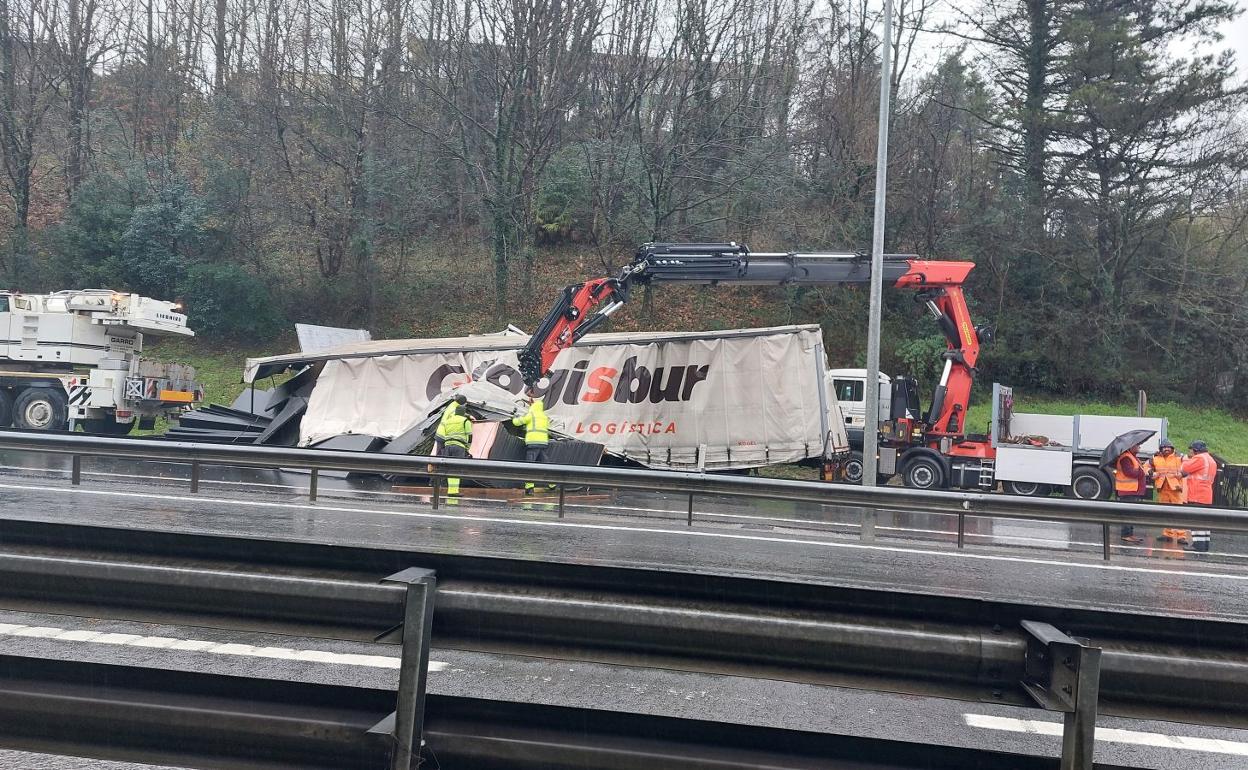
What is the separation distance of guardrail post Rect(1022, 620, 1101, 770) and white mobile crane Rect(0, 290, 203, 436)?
2473 cm

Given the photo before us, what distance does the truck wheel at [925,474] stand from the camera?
21344mm

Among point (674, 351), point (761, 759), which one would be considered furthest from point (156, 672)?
point (674, 351)

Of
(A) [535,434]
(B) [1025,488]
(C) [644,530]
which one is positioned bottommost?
(B) [1025,488]

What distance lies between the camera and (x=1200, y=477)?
52.6ft

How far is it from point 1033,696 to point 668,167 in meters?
33.3

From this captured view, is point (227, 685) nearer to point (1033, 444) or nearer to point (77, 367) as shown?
point (1033, 444)

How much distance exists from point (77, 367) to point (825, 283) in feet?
59.0

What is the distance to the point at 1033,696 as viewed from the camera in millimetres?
2504

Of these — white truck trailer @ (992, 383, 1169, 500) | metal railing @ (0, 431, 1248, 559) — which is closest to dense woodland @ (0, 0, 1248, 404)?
white truck trailer @ (992, 383, 1169, 500)

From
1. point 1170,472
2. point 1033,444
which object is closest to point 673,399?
point 1033,444

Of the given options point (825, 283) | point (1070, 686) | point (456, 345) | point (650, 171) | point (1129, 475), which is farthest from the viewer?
point (650, 171)

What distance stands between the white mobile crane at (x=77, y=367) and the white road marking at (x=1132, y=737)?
2313cm

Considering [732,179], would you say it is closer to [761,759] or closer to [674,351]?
[674,351]

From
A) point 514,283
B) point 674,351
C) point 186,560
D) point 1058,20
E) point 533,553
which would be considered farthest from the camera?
point 514,283
